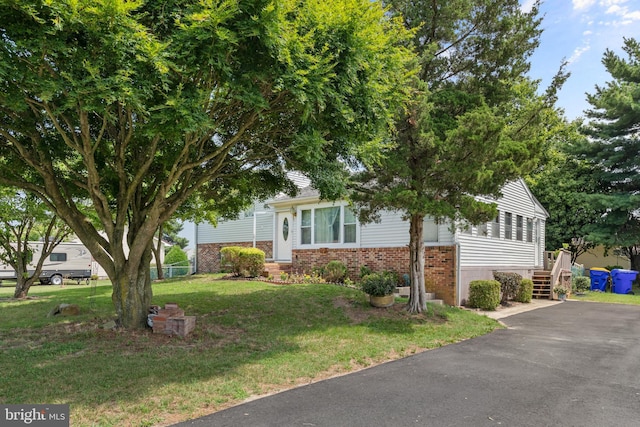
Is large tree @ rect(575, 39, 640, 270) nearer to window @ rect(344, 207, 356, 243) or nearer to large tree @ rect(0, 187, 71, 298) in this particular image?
window @ rect(344, 207, 356, 243)

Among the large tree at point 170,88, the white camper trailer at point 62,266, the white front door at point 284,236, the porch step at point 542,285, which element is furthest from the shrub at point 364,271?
the white camper trailer at point 62,266

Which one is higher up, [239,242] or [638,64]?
[638,64]

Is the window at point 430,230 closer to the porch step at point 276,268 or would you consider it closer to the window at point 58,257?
the porch step at point 276,268

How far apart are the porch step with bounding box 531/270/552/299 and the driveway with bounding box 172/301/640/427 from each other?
32.6ft

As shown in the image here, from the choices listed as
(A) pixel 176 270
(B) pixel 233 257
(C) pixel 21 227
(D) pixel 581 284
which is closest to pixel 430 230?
(B) pixel 233 257

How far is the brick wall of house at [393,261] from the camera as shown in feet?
41.1

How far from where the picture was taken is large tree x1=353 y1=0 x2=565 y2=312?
852 centimetres

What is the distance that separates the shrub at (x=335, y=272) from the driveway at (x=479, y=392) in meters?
6.63

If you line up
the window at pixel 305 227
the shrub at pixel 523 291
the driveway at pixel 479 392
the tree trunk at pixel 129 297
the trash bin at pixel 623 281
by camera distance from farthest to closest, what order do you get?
the trash bin at pixel 623 281 < the window at pixel 305 227 < the shrub at pixel 523 291 < the tree trunk at pixel 129 297 < the driveway at pixel 479 392

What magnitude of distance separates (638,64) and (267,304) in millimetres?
26435

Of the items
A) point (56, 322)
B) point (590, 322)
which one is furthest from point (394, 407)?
point (590, 322)

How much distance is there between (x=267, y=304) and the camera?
33.5 feet

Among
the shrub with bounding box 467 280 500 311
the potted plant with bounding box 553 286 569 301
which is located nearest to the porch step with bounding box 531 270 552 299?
the potted plant with bounding box 553 286 569 301

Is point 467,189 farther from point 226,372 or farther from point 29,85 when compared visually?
point 29,85
